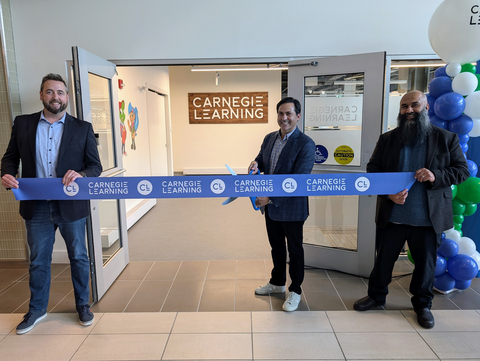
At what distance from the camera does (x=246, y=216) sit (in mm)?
5707

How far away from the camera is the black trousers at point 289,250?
101 inches

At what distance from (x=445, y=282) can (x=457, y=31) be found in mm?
1995

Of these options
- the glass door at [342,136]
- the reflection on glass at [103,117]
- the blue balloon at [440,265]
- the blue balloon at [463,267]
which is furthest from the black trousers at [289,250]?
the reflection on glass at [103,117]

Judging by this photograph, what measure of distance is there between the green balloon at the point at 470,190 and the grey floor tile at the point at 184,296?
234cm

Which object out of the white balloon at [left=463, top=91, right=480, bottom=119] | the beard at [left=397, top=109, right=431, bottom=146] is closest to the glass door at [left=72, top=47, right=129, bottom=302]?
the beard at [left=397, top=109, right=431, bottom=146]

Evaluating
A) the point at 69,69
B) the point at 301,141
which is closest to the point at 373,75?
the point at 301,141

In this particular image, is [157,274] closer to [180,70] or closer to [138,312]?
[138,312]

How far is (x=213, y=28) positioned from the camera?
11.0 ft

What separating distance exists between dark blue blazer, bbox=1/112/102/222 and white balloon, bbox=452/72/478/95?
281 cm

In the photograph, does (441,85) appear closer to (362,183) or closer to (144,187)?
(362,183)

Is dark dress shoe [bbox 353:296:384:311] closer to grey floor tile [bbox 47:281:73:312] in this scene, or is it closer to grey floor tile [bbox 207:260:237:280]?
grey floor tile [bbox 207:260:237:280]

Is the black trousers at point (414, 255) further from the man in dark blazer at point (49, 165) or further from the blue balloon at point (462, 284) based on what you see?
the man in dark blazer at point (49, 165)

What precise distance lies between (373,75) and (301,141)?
110cm

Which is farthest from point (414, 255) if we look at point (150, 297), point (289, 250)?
point (150, 297)
